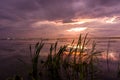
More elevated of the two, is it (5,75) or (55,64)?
(55,64)

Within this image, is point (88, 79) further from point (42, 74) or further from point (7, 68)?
point (7, 68)

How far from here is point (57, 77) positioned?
8.57m

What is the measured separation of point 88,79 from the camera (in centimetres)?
826

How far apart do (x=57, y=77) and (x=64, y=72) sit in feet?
2.46

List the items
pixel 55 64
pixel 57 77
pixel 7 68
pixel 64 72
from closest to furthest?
1. pixel 55 64
2. pixel 57 77
3. pixel 64 72
4. pixel 7 68

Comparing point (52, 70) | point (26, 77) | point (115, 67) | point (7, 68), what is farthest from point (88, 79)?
point (7, 68)

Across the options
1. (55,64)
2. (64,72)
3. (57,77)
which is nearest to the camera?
(55,64)

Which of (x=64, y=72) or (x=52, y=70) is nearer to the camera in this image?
(x=52, y=70)

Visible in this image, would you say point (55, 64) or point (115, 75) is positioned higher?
point (55, 64)

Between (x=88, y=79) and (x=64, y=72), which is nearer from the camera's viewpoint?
(x=88, y=79)

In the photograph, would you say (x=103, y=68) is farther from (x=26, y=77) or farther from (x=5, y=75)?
(x=5, y=75)

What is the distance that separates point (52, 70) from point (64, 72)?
1063 mm

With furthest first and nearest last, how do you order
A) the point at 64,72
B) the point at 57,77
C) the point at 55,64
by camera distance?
the point at 64,72
the point at 57,77
the point at 55,64

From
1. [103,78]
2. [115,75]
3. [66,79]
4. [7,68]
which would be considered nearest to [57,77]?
[66,79]
